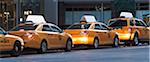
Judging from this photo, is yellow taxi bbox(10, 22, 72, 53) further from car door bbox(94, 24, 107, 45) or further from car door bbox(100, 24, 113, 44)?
car door bbox(100, 24, 113, 44)

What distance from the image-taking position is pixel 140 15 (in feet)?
156

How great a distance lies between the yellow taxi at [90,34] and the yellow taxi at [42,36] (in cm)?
133

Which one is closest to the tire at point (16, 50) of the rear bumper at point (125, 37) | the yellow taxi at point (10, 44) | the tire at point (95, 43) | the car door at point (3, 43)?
the yellow taxi at point (10, 44)

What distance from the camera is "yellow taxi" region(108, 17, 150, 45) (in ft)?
90.6

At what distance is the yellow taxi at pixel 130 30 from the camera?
27625mm

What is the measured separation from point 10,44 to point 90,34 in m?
5.71

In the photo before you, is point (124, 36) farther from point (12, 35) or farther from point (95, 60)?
point (95, 60)

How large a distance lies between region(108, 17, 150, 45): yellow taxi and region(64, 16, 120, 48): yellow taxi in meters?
1.58

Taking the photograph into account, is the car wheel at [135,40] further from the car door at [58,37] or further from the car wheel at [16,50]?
the car wheel at [16,50]

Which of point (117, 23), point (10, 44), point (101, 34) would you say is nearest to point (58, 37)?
point (10, 44)

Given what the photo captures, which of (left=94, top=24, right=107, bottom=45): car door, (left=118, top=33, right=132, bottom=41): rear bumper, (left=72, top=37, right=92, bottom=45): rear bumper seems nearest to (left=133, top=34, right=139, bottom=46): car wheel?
(left=118, top=33, right=132, bottom=41): rear bumper

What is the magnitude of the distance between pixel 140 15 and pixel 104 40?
22.6 metres

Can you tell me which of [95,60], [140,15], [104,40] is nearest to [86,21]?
[104,40]

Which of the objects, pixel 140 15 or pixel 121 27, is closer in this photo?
pixel 121 27
